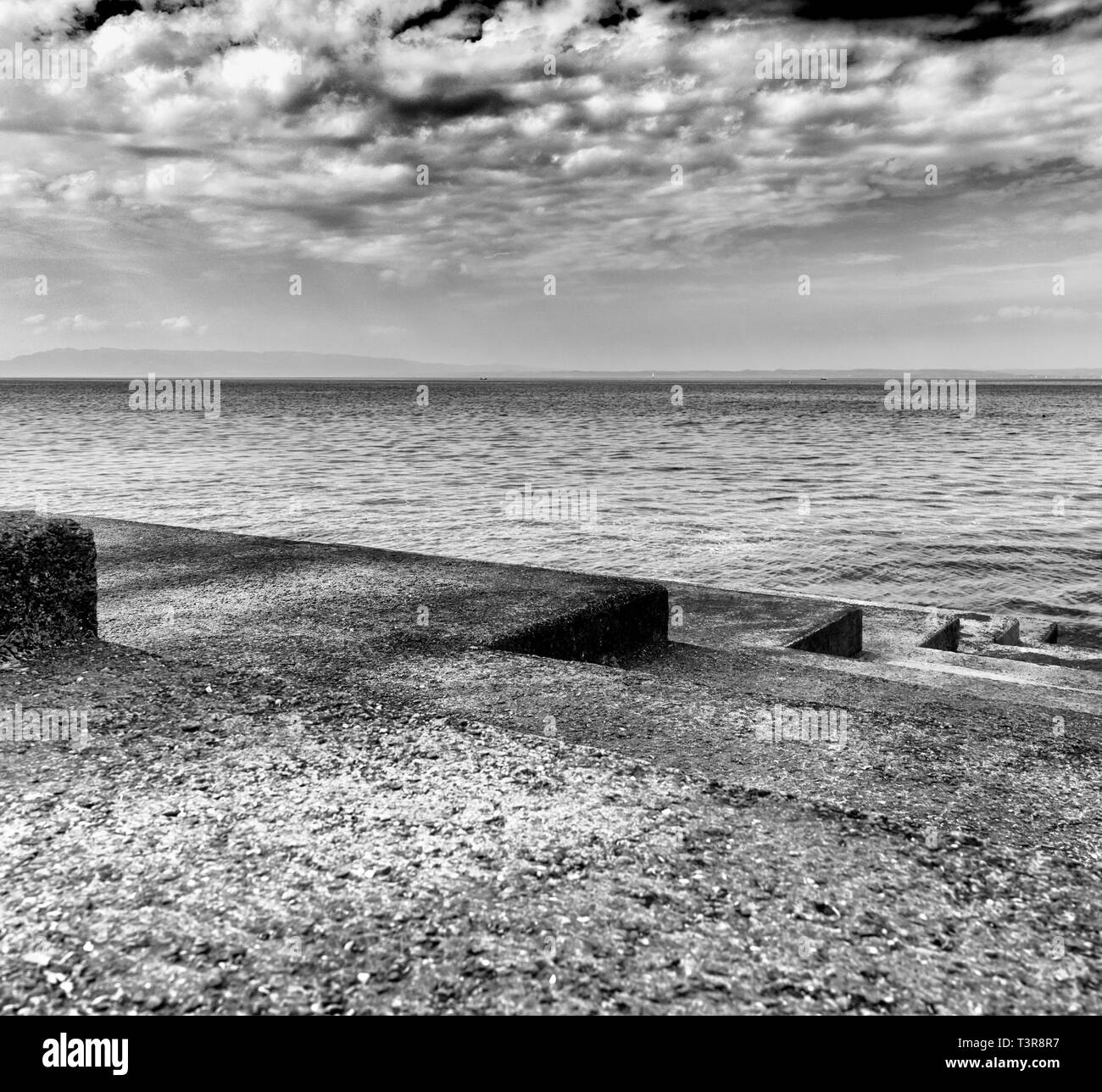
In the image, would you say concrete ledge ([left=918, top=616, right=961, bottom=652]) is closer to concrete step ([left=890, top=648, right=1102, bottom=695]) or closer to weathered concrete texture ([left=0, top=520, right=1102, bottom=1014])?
concrete step ([left=890, top=648, right=1102, bottom=695])

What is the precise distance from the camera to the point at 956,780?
2.29m

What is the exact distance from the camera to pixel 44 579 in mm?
3045

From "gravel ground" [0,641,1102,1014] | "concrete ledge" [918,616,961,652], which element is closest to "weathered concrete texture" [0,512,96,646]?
"gravel ground" [0,641,1102,1014]

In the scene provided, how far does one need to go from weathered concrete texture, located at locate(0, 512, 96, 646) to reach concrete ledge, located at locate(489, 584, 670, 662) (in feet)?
4.71

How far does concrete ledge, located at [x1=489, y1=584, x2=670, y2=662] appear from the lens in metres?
3.65

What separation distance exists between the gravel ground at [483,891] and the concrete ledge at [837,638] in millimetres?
2986

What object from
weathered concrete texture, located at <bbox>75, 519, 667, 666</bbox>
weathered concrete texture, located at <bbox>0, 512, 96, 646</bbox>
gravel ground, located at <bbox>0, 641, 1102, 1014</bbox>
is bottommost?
gravel ground, located at <bbox>0, 641, 1102, 1014</bbox>

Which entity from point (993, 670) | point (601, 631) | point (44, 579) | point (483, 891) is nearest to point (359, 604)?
point (601, 631)

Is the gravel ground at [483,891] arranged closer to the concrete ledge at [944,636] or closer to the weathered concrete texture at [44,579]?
the weathered concrete texture at [44,579]

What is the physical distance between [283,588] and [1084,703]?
139 inches

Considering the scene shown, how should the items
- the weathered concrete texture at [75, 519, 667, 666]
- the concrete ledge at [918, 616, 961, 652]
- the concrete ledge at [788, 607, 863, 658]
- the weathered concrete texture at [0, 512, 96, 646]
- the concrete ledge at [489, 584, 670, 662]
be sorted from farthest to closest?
the concrete ledge at [918, 616, 961, 652]
the concrete ledge at [788, 607, 863, 658]
the concrete ledge at [489, 584, 670, 662]
the weathered concrete texture at [75, 519, 667, 666]
the weathered concrete texture at [0, 512, 96, 646]

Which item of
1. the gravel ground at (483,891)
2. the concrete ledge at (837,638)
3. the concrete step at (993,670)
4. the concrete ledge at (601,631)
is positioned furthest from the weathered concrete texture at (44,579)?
the concrete step at (993,670)

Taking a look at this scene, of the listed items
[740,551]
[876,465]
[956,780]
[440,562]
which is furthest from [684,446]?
[956,780]
